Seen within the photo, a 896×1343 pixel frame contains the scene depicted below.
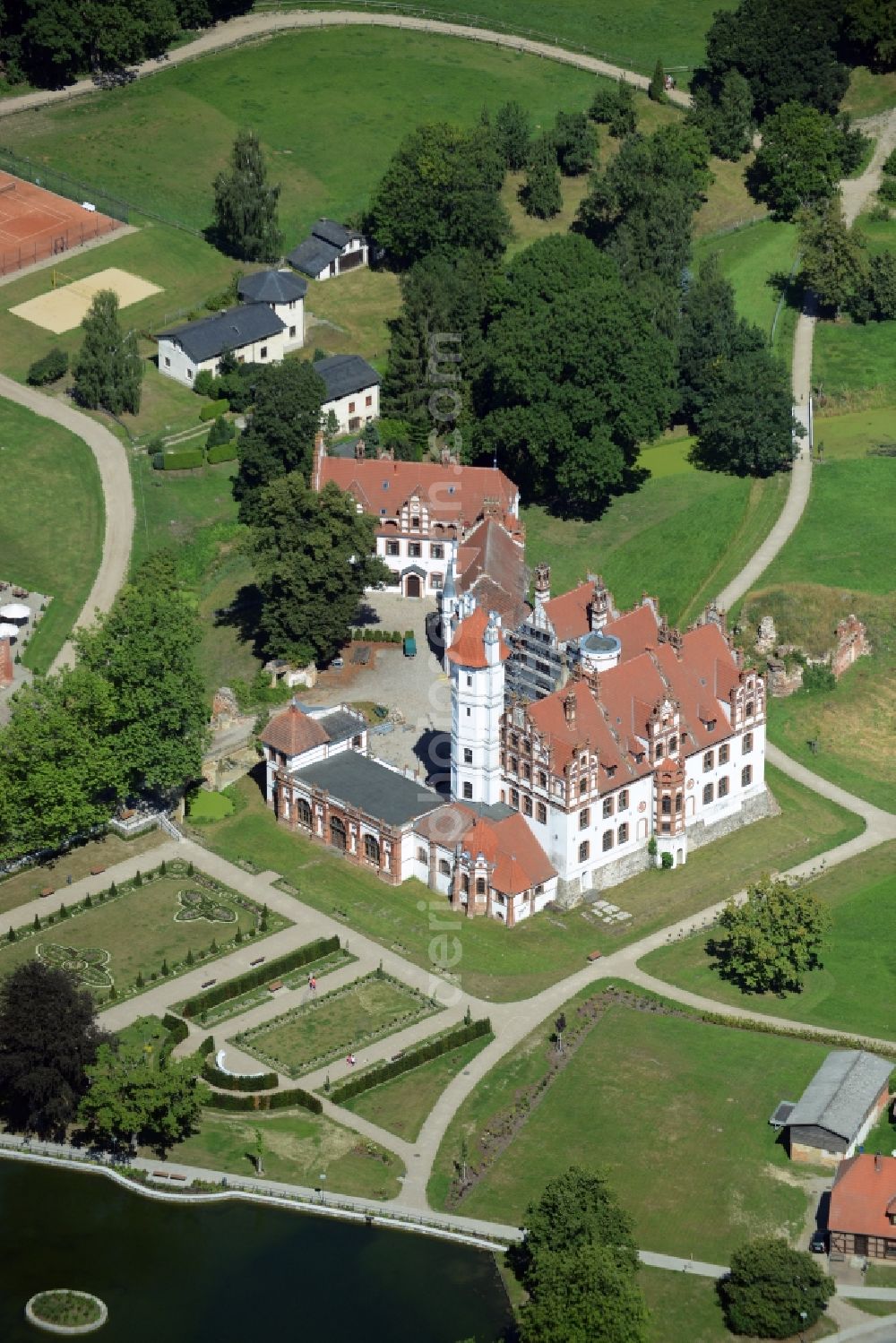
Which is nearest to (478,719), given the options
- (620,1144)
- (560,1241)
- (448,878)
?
(448,878)

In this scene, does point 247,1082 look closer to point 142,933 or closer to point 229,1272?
point 229,1272

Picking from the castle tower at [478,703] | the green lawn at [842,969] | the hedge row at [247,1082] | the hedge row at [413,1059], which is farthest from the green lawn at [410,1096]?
the castle tower at [478,703]

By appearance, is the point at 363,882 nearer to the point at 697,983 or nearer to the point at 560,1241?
the point at 697,983

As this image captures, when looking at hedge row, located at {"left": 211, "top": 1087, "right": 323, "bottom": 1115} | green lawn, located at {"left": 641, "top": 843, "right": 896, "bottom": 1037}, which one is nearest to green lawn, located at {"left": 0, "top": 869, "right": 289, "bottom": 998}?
hedge row, located at {"left": 211, "top": 1087, "right": 323, "bottom": 1115}

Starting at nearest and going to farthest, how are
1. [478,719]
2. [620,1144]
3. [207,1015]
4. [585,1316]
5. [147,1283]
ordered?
[585,1316], [147,1283], [620,1144], [207,1015], [478,719]

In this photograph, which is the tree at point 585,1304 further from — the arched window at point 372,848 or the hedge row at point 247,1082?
the arched window at point 372,848

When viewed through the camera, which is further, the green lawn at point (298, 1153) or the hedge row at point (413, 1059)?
the hedge row at point (413, 1059)
